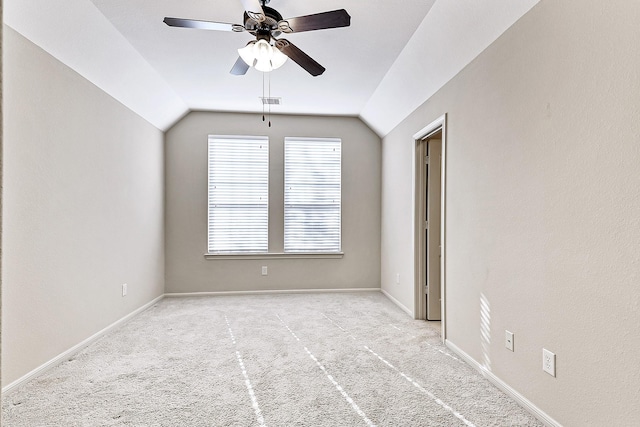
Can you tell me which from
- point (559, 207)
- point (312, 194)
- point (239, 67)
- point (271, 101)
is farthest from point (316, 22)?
point (312, 194)

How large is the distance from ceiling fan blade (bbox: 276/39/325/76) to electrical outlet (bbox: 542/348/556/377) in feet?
7.53

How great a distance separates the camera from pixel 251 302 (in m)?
5.03

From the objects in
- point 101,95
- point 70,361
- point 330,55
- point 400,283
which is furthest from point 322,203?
point 70,361

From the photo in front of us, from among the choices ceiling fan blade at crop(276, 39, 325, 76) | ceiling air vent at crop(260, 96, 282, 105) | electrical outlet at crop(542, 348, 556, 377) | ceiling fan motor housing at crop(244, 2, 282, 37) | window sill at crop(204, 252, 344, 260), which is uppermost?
ceiling air vent at crop(260, 96, 282, 105)

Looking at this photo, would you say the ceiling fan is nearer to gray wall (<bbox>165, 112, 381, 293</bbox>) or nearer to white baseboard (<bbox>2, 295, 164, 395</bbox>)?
white baseboard (<bbox>2, 295, 164, 395</bbox>)

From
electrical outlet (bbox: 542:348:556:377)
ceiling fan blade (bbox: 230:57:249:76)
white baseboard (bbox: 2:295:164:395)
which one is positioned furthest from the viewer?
ceiling fan blade (bbox: 230:57:249:76)

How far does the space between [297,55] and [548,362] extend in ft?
7.92

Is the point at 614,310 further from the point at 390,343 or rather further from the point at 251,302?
the point at 251,302

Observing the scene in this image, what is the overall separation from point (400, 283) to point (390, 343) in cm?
146

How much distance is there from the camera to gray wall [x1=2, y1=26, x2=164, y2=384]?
2.50 metres

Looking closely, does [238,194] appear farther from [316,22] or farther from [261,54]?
[316,22]

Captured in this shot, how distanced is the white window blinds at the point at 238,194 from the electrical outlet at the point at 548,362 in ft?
13.2

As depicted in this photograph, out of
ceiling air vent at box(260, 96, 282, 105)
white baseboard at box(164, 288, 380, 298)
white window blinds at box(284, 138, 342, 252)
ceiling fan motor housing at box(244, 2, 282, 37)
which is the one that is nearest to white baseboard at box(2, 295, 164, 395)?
white baseboard at box(164, 288, 380, 298)

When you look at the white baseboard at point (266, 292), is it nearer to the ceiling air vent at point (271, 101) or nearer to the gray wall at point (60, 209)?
the gray wall at point (60, 209)
